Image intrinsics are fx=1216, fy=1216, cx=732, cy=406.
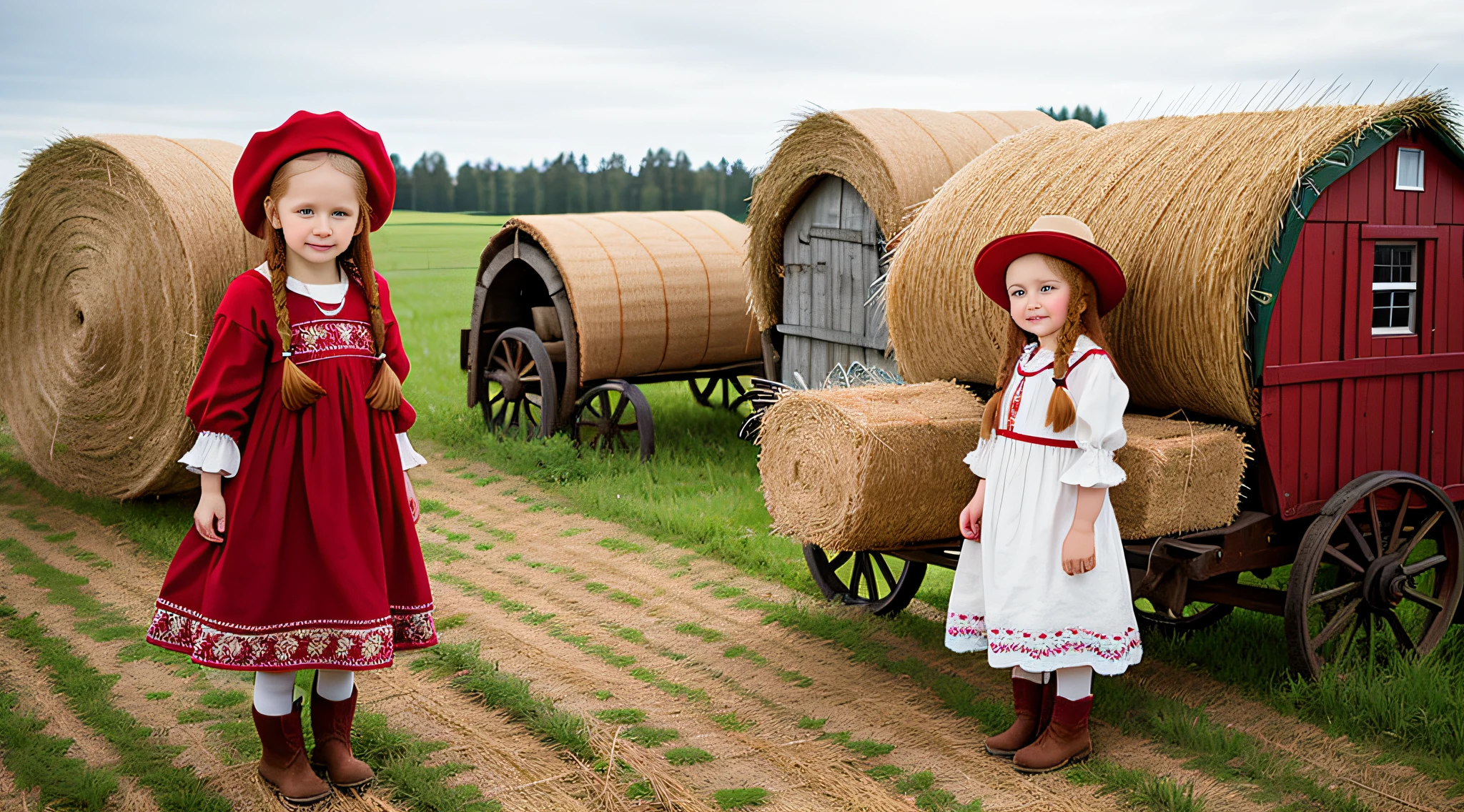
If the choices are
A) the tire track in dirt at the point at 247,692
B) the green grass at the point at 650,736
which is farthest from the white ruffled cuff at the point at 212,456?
the green grass at the point at 650,736

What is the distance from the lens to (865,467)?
411cm

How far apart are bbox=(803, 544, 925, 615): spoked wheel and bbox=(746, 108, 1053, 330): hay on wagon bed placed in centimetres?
224

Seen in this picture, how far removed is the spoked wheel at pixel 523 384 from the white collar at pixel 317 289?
527 centimetres

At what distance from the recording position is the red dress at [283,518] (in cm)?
340

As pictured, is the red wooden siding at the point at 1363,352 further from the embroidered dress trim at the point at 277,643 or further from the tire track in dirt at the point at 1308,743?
the embroidered dress trim at the point at 277,643

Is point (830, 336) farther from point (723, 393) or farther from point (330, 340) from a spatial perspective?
point (330, 340)

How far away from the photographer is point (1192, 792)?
3639 millimetres

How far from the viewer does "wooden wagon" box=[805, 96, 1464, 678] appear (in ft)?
13.3

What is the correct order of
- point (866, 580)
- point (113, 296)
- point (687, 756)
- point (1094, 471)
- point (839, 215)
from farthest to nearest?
point (839, 215) < point (113, 296) < point (866, 580) < point (687, 756) < point (1094, 471)

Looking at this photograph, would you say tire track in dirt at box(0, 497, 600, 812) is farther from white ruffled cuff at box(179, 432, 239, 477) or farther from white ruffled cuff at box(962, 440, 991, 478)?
white ruffled cuff at box(962, 440, 991, 478)

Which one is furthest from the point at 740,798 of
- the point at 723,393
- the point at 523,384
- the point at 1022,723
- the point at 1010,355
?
the point at 723,393

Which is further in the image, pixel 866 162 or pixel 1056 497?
pixel 866 162

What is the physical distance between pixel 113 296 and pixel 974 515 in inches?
214

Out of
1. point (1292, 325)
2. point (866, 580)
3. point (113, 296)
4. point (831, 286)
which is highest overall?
point (831, 286)
